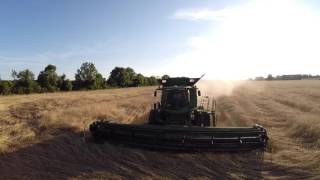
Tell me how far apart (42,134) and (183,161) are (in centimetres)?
643

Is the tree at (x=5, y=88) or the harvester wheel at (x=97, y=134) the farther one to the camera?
the tree at (x=5, y=88)

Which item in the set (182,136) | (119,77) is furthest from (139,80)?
(182,136)

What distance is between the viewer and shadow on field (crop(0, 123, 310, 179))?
34.0 feet

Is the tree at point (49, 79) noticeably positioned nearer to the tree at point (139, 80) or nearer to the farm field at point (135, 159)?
the tree at point (139, 80)

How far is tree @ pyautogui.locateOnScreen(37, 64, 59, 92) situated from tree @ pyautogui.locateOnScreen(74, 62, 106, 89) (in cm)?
756

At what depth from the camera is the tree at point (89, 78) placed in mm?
82750

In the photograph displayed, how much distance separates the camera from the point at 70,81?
259 ft

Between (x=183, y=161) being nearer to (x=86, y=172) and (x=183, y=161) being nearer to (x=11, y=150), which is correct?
(x=86, y=172)

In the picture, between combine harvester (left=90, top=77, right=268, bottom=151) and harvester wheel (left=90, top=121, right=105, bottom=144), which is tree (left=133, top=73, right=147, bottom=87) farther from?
combine harvester (left=90, top=77, right=268, bottom=151)

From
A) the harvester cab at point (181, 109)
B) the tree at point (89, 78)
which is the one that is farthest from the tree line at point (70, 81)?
the harvester cab at point (181, 109)

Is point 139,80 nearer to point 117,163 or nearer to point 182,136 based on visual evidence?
point 182,136

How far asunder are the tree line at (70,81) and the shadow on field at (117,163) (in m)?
52.0

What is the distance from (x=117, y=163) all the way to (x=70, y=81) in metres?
69.2

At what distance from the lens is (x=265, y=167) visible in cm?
1127
